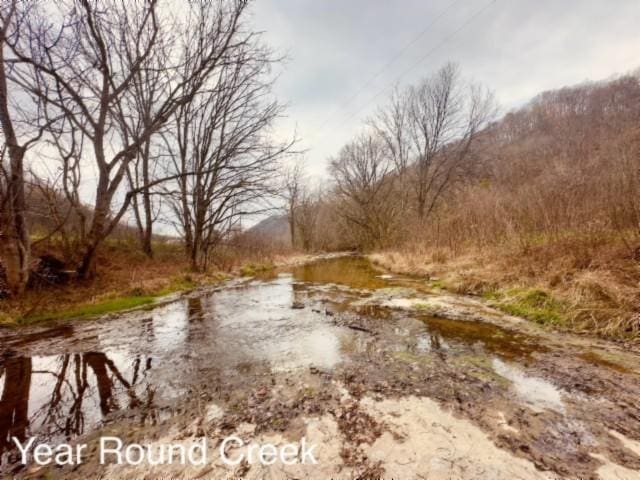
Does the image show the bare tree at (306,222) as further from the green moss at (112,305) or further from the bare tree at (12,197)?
the bare tree at (12,197)

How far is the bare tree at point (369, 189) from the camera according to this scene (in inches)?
852

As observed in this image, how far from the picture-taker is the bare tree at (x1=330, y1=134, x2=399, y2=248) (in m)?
21.6

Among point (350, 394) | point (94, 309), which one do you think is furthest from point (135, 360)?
point (94, 309)

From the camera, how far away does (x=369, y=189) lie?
887 inches

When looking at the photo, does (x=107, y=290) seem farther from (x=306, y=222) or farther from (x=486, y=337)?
(x=306, y=222)

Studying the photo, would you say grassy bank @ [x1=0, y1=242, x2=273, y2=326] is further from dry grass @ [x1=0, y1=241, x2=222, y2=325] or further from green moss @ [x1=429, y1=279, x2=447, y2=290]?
green moss @ [x1=429, y1=279, x2=447, y2=290]

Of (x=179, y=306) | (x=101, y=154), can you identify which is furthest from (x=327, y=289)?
(x=101, y=154)

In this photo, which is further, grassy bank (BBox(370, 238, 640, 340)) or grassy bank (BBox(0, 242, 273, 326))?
grassy bank (BBox(0, 242, 273, 326))

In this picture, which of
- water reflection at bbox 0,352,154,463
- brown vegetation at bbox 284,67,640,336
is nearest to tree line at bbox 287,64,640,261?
brown vegetation at bbox 284,67,640,336

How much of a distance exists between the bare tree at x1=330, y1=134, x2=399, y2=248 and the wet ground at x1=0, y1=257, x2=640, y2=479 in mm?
17464

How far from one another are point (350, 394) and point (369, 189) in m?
21.3

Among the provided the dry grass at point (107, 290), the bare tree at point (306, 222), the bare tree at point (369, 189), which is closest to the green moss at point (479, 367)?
the dry grass at point (107, 290)

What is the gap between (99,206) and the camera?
6.93m

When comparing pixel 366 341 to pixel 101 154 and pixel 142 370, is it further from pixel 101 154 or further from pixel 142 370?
pixel 101 154
